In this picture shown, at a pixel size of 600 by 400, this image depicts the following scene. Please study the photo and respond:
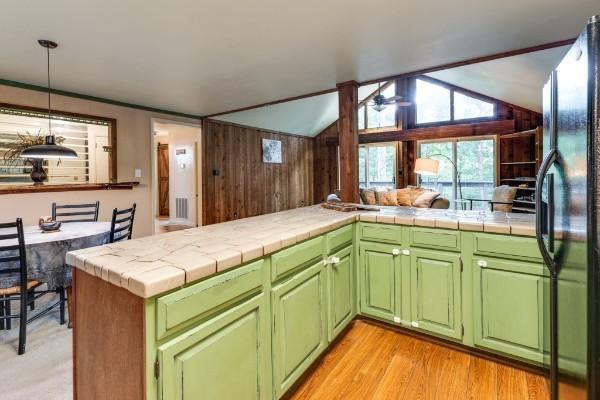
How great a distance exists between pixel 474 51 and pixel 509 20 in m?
0.50

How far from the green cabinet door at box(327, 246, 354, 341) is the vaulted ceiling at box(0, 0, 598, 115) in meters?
1.62

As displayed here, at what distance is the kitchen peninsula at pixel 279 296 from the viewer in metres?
0.96

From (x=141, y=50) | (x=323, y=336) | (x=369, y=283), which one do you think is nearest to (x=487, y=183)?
(x=369, y=283)

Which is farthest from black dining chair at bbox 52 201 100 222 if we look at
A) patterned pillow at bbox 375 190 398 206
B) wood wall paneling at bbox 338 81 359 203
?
patterned pillow at bbox 375 190 398 206

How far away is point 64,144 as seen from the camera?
3.84 meters

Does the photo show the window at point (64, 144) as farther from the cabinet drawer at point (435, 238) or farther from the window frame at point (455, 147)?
the window frame at point (455, 147)

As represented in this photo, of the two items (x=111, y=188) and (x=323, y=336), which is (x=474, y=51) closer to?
(x=323, y=336)

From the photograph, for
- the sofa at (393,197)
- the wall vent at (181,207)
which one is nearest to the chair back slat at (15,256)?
the wall vent at (181,207)

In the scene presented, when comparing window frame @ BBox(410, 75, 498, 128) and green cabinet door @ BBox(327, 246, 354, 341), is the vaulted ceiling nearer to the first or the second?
green cabinet door @ BBox(327, 246, 354, 341)

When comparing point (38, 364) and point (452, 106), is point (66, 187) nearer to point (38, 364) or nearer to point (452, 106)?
point (38, 364)

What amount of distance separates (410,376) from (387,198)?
4.32 metres

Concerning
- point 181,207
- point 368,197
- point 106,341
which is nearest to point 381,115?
point 368,197

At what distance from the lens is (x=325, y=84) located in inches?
138

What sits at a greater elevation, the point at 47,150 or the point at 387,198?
the point at 47,150
